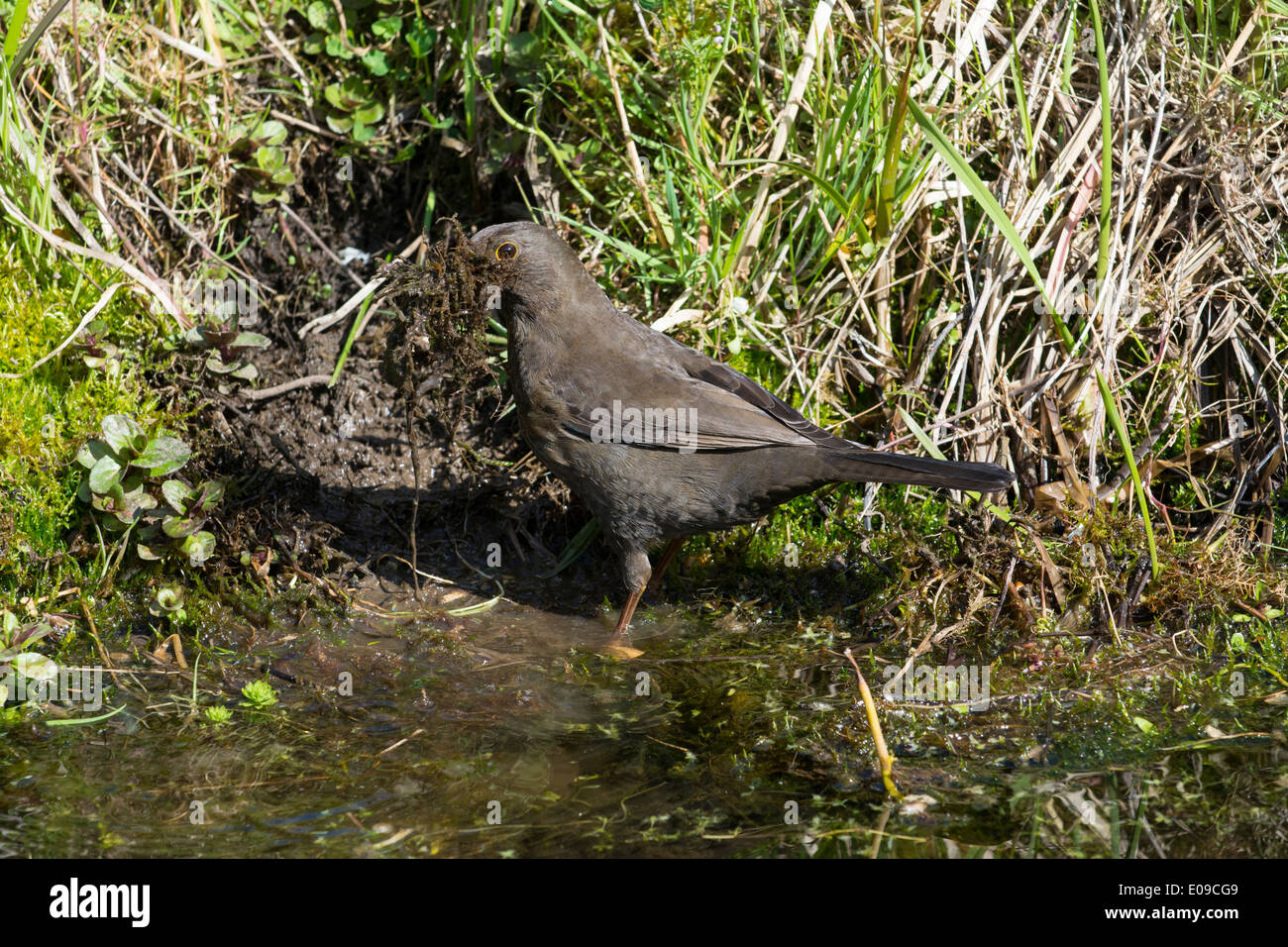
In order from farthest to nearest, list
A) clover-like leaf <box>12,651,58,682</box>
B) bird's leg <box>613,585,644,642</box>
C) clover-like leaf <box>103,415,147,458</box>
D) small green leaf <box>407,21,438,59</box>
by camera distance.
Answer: small green leaf <box>407,21,438,59</box>, bird's leg <box>613,585,644,642</box>, clover-like leaf <box>103,415,147,458</box>, clover-like leaf <box>12,651,58,682</box>

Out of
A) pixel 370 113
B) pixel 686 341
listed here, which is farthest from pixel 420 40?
pixel 686 341

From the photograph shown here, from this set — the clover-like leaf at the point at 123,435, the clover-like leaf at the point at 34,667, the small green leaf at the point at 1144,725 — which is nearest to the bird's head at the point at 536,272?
the clover-like leaf at the point at 123,435

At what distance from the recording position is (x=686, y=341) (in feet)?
18.5

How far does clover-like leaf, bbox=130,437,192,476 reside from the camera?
467 centimetres

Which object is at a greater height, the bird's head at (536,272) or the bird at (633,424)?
the bird's head at (536,272)

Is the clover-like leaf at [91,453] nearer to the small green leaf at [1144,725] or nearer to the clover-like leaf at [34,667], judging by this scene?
the clover-like leaf at [34,667]

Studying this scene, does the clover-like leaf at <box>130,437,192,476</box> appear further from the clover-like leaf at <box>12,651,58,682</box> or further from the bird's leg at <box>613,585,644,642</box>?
the bird's leg at <box>613,585,644,642</box>

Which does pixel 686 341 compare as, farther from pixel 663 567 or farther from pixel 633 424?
pixel 663 567

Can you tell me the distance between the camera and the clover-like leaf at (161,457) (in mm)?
4672

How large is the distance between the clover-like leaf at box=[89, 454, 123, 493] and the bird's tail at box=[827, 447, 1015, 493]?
2.86 metres

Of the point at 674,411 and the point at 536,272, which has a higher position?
the point at 536,272

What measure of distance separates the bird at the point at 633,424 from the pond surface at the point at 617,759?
56 centimetres

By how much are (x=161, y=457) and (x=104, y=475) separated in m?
0.23

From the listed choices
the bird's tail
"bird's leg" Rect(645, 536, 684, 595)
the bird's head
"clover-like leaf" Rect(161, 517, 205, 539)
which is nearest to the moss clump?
"clover-like leaf" Rect(161, 517, 205, 539)
